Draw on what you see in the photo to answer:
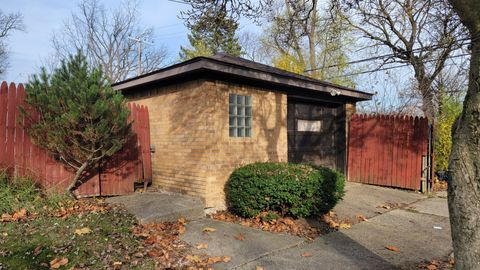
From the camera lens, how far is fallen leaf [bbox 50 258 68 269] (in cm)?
359

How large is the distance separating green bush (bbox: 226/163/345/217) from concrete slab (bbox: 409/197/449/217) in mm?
2404

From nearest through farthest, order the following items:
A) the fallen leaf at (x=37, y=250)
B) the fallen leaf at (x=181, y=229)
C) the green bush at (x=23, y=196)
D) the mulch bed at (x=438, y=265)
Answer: the fallen leaf at (x=37, y=250) < the mulch bed at (x=438, y=265) < the green bush at (x=23, y=196) < the fallen leaf at (x=181, y=229)

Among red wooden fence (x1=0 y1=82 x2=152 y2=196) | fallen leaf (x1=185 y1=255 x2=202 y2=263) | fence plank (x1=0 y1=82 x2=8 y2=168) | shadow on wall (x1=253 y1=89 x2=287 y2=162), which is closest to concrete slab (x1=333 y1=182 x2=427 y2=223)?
shadow on wall (x1=253 y1=89 x2=287 y2=162)

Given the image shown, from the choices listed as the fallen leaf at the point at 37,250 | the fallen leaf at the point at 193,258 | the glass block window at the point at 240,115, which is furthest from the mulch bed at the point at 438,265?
the fallen leaf at the point at 37,250

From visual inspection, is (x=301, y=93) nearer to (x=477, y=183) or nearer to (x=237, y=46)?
(x=477, y=183)

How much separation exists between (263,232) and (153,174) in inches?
Answer: 134

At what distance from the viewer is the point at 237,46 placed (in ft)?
95.2

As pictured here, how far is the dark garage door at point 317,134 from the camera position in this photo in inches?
362

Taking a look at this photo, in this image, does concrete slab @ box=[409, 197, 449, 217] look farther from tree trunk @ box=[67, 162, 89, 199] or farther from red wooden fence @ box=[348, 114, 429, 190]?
tree trunk @ box=[67, 162, 89, 199]

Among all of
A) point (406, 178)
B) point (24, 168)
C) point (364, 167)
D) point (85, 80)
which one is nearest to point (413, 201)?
point (406, 178)

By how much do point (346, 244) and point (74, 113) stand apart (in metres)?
4.75

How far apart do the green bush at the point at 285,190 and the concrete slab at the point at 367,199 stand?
0.86 m

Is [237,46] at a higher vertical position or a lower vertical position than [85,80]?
higher

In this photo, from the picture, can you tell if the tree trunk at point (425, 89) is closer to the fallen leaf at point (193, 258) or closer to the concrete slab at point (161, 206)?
the concrete slab at point (161, 206)
